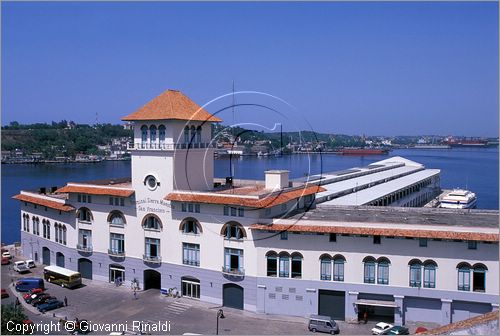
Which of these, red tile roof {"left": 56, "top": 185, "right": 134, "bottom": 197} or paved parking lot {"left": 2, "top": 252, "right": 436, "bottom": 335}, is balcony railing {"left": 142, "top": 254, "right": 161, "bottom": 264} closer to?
paved parking lot {"left": 2, "top": 252, "right": 436, "bottom": 335}

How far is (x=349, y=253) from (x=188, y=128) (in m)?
12.8

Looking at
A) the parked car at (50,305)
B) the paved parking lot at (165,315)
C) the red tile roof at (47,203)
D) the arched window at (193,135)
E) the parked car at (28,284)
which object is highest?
the arched window at (193,135)

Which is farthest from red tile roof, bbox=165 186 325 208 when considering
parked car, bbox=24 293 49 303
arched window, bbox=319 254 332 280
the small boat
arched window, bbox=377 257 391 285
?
the small boat

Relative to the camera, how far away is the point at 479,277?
27.2 meters

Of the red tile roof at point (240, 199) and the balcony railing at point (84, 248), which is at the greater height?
the red tile roof at point (240, 199)

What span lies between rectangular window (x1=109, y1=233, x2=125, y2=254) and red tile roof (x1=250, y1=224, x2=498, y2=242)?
10025 millimetres

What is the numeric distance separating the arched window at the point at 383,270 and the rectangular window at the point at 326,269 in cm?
256

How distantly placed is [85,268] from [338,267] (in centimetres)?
1793

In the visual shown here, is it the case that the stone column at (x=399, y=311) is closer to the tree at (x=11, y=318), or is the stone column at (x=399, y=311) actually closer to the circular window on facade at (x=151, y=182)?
the circular window on facade at (x=151, y=182)

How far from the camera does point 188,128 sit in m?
34.2

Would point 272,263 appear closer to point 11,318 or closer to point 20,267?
point 11,318

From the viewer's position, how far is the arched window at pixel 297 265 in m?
29.8

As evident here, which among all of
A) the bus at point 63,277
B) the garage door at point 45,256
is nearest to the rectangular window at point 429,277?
the bus at point 63,277

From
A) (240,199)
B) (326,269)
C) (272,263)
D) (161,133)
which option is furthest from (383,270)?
(161,133)
